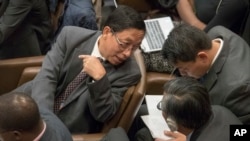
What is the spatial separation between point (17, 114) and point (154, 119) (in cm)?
80

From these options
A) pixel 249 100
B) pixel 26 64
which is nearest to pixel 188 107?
pixel 249 100

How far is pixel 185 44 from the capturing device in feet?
5.99

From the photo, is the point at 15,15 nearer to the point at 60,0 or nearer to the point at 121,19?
the point at 60,0

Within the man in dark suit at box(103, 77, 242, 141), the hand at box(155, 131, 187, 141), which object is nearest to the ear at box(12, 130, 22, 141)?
the man in dark suit at box(103, 77, 242, 141)

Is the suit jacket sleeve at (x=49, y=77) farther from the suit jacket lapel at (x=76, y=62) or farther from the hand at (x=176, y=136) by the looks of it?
the hand at (x=176, y=136)

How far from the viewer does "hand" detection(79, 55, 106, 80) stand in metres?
1.85

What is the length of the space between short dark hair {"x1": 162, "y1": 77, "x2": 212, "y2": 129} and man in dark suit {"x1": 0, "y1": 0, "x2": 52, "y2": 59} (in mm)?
1058

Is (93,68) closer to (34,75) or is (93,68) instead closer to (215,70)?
(34,75)

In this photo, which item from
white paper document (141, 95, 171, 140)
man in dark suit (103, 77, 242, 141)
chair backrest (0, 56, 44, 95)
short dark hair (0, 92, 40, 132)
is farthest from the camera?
chair backrest (0, 56, 44, 95)

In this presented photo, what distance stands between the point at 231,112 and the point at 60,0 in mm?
1375

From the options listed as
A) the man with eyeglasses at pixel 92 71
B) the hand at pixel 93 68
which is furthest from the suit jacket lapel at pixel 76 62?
the hand at pixel 93 68

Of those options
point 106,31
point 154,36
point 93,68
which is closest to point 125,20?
point 106,31

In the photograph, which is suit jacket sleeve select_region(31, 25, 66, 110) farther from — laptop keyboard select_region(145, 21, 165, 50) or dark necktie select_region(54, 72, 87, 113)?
laptop keyboard select_region(145, 21, 165, 50)

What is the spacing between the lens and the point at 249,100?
176cm
